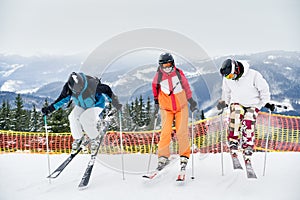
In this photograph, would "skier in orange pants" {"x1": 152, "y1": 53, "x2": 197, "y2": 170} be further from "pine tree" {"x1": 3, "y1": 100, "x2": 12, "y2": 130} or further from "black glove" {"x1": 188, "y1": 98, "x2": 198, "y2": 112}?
"pine tree" {"x1": 3, "y1": 100, "x2": 12, "y2": 130}

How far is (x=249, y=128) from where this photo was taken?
2951 millimetres

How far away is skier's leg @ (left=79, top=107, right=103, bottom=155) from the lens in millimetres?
2977

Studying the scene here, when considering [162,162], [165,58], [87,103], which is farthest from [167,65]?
[162,162]

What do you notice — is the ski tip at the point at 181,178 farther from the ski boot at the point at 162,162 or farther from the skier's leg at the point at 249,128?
the skier's leg at the point at 249,128

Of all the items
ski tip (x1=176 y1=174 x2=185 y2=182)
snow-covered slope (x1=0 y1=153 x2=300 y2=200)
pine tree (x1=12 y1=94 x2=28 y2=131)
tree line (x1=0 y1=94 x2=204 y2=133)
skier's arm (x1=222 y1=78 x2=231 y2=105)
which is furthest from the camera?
pine tree (x1=12 y1=94 x2=28 y2=131)

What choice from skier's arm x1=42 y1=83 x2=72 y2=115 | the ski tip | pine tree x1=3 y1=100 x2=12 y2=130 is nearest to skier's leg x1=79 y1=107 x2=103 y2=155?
skier's arm x1=42 y1=83 x2=72 y2=115

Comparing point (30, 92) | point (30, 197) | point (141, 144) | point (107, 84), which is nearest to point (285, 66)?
point (141, 144)

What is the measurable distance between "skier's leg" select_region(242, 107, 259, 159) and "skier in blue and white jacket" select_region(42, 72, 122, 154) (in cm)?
125

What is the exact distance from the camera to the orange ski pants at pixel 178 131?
299 centimetres

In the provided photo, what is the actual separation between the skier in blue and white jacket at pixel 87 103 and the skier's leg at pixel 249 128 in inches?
49.1

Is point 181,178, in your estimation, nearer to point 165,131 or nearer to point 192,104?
point 165,131

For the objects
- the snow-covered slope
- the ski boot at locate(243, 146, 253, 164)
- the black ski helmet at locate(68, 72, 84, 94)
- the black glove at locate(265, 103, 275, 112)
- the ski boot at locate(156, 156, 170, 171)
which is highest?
the black ski helmet at locate(68, 72, 84, 94)

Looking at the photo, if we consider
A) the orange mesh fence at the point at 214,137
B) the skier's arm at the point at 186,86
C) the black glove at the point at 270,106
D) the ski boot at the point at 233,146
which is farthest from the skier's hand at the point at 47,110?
the black glove at the point at 270,106

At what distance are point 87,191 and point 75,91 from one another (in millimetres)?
940
